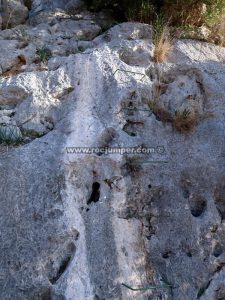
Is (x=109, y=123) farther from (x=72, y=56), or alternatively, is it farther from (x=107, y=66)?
(x=72, y=56)

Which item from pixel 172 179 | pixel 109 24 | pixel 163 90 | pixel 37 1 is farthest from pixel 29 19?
pixel 172 179

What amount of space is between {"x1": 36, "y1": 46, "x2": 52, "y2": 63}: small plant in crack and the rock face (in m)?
0.02

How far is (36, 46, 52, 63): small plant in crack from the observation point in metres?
4.71

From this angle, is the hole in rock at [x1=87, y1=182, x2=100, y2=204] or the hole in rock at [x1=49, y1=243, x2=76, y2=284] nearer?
the hole in rock at [x1=49, y1=243, x2=76, y2=284]

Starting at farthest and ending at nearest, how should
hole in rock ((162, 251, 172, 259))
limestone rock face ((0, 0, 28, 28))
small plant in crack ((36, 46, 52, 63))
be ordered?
limestone rock face ((0, 0, 28, 28))
small plant in crack ((36, 46, 52, 63))
hole in rock ((162, 251, 172, 259))

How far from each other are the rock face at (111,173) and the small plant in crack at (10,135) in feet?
0.16

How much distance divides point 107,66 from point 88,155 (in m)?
1.22

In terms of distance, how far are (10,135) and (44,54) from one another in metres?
1.34

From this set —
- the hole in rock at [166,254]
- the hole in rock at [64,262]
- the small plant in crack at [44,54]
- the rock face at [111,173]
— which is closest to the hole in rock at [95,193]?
the rock face at [111,173]

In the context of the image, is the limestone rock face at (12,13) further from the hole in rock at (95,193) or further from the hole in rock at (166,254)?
the hole in rock at (166,254)

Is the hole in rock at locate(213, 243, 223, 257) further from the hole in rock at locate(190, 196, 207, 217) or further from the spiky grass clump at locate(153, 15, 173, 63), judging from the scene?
the spiky grass clump at locate(153, 15, 173, 63)

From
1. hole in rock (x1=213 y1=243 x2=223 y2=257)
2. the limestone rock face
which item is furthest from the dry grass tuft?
hole in rock (x1=213 y1=243 x2=223 y2=257)

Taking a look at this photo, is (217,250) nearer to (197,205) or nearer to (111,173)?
(197,205)

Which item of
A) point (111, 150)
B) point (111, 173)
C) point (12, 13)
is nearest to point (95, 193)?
point (111, 173)
